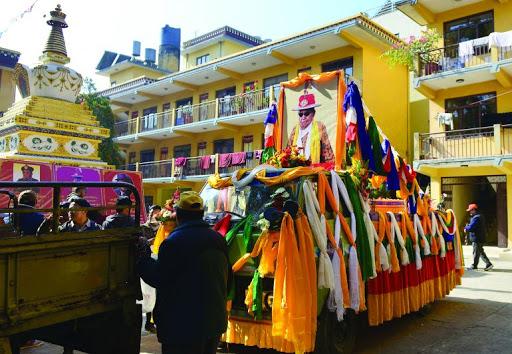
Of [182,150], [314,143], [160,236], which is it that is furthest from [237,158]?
[160,236]

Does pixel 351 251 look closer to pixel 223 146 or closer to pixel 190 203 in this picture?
pixel 190 203

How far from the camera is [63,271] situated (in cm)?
319

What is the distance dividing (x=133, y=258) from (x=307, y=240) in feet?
6.11

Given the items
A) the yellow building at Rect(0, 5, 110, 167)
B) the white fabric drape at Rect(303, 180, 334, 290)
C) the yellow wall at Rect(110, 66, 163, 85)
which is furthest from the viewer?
the yellow wall at Rect(110, 66, 163, 85)

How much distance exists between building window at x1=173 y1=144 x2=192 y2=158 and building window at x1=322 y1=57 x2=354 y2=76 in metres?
10.9

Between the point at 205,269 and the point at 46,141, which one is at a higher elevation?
the point at 46,141

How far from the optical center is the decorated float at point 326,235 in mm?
4695

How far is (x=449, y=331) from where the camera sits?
22.0ft

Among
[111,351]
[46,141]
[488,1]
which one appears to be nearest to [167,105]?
[488,1]

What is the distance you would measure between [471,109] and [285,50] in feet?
28.1

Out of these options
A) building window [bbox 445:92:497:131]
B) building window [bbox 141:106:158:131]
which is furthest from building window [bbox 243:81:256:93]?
building window [bbox 445:92:497:131]

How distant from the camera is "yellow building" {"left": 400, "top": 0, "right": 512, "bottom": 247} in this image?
17.0 metres

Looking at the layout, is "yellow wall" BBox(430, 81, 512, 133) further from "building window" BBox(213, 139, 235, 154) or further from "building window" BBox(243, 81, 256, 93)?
"building window" BBox(213, 139, 235, 154)

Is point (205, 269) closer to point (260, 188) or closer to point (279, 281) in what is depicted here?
point (279, 281)
